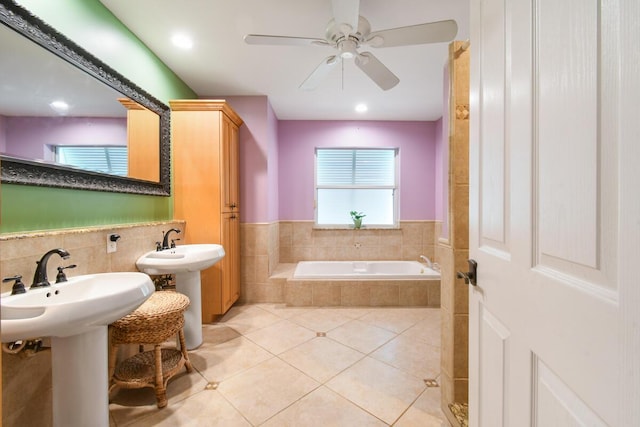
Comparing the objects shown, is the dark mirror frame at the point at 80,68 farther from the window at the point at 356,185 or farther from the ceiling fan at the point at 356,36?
the window at the point at 356,185

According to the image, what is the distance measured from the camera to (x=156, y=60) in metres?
2.28

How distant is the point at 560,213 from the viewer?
0.55 meters

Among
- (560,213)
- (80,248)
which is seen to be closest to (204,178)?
(80,248)

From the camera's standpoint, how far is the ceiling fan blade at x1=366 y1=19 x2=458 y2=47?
1.42 meters

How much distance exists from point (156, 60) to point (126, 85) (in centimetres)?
56

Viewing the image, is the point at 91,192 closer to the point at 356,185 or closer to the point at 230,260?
the point at 230,260

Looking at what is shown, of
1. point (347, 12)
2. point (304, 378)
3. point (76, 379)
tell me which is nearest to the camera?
point (76, 379)

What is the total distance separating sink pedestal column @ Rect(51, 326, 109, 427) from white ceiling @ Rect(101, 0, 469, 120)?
2.03m

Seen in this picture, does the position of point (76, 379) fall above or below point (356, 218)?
below

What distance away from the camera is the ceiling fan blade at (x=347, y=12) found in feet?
4.30

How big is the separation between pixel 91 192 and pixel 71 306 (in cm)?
99

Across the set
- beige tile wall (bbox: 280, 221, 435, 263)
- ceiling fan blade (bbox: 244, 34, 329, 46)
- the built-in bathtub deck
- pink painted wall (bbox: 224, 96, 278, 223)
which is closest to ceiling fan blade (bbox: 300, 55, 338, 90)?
ceiling fan blade (bbox: 244, 34, 329, 46)

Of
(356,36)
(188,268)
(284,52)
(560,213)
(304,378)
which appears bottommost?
(304,378)

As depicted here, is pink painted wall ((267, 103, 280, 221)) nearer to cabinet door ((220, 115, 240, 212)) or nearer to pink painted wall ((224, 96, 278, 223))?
pink painted wall ((224, 96, 278, 223))
